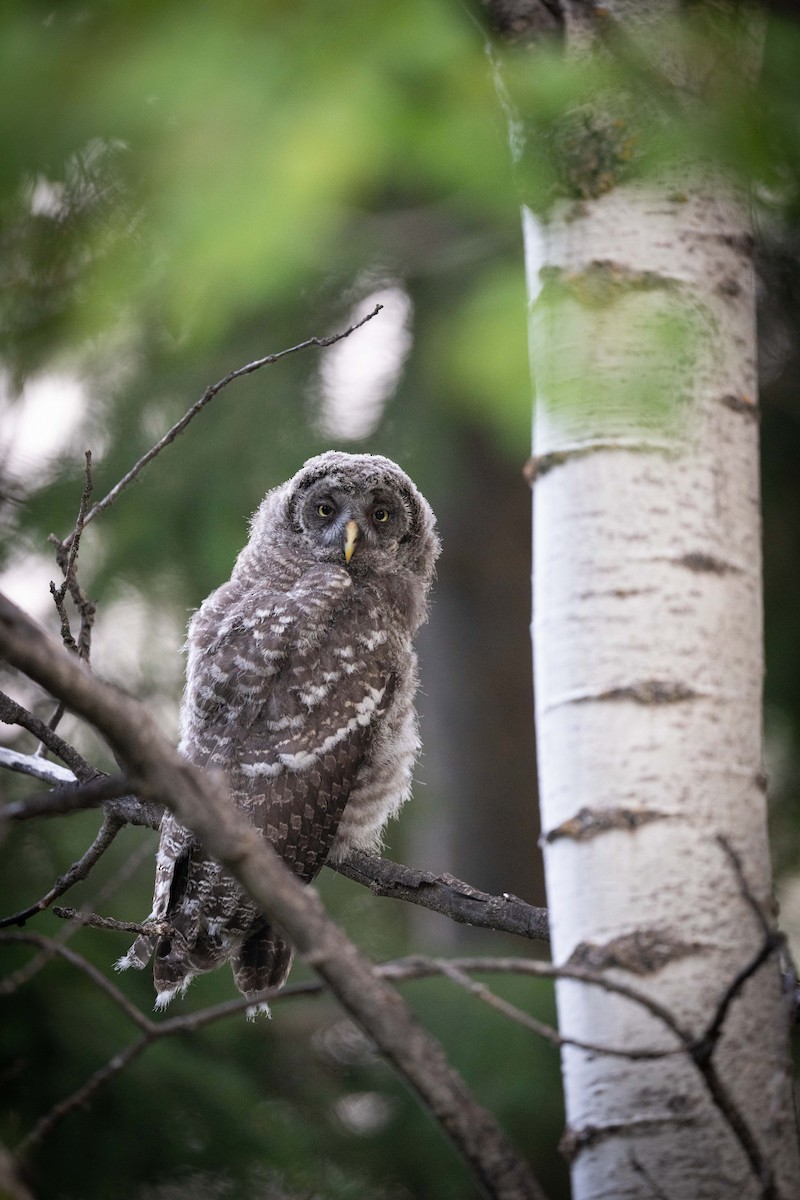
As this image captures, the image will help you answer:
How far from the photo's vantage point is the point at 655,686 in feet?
5.00

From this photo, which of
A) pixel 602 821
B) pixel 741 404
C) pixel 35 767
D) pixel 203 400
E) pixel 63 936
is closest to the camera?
pixel 63 936

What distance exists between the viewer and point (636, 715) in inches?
60.2

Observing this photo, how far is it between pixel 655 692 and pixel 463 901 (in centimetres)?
99

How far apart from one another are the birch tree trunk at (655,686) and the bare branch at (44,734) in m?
1.10

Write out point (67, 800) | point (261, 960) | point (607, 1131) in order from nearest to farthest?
1. point (67, 800)
2. point (607, 1131)
3. point (261, 960)

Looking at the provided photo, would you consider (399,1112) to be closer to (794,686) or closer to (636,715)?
(794,686)

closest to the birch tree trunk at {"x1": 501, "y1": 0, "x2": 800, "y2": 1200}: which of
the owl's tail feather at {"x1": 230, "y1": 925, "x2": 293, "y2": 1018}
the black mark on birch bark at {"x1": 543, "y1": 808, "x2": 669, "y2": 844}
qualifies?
the black mark on birch bark at {"x1": 543, "y1": 808, "x2": 669, "y2": 844}

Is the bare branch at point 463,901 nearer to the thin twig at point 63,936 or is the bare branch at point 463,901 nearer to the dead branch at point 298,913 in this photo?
the thin twig at point 63,936

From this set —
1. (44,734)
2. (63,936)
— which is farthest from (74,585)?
(63,936)

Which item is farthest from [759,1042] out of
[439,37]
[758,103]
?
[439,37]

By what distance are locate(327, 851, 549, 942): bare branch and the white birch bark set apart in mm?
723

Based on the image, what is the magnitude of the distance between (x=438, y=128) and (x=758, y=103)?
0.26m

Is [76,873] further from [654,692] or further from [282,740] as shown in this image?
[282,740]

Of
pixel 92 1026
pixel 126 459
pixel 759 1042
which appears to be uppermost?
pixel 126 459
